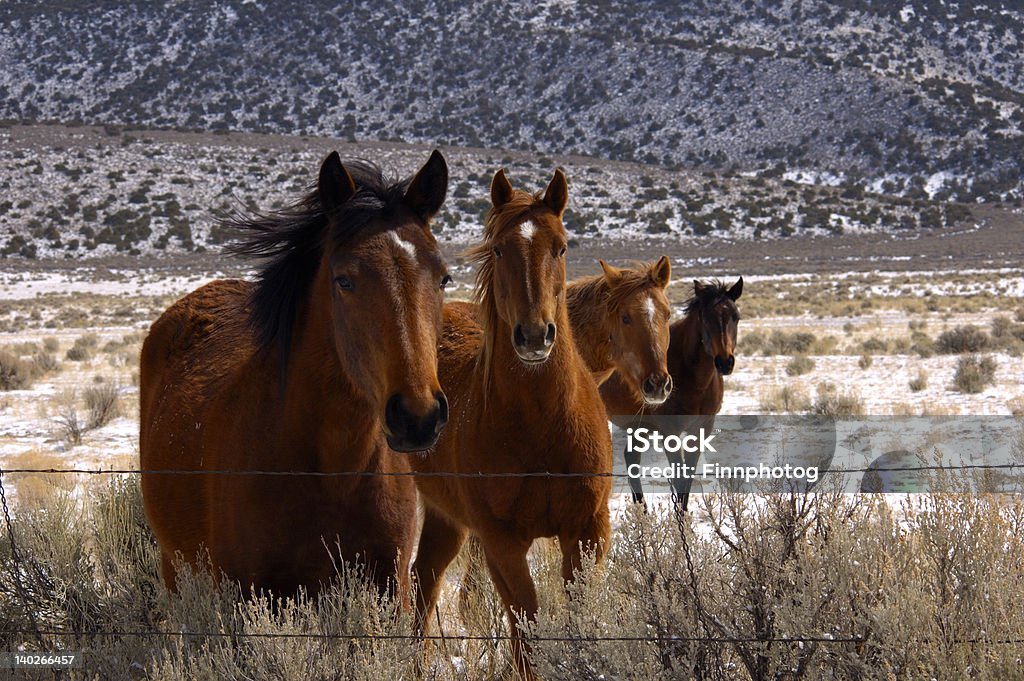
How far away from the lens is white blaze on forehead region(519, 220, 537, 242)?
4.89 metres

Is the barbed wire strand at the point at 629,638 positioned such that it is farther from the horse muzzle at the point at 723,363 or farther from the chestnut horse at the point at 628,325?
the horse muzzle at the point at 723,363

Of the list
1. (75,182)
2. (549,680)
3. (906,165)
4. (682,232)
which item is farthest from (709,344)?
(906,165)

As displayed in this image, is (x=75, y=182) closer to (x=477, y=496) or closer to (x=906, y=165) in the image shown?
(x=906, y=165)

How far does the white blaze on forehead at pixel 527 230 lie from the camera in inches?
193

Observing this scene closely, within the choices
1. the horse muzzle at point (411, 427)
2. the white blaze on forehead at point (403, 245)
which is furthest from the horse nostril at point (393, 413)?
the white blaze on forehead at point (403, 245)

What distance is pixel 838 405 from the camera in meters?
13.5

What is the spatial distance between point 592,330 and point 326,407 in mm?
4371

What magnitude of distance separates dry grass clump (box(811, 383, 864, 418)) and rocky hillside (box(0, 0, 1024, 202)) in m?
45.9

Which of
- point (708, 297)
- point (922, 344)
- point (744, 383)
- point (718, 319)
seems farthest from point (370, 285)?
point (922, 344)

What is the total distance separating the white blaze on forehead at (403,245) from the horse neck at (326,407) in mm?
431

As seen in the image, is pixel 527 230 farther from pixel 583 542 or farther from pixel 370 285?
pixel 370 285

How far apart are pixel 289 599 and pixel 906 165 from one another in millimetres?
60961

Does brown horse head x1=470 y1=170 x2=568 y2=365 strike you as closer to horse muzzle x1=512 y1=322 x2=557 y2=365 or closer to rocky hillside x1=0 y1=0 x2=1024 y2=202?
horse muzzle x1=512 y1=322 x2=557 y2=365

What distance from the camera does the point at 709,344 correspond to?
9.13m
